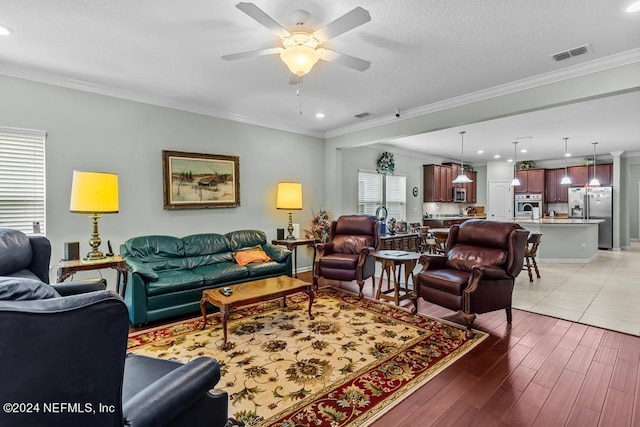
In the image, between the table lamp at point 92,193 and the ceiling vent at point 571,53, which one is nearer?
the ceiling vent at point 571,53

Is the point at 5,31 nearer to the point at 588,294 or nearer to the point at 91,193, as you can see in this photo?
the point at 91,193

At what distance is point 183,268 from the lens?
13.8 feet

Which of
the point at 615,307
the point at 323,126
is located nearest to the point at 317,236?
the point at 323,126

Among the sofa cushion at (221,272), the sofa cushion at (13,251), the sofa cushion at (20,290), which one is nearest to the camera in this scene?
the sofa cushion at (20,290)

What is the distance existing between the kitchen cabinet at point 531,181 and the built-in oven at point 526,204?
160 mm

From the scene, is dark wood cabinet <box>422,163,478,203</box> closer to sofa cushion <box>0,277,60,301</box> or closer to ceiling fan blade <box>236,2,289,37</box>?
ceiling fan blade <box>236,2,289,37</box>

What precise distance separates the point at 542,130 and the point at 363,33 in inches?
204

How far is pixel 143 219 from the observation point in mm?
4375

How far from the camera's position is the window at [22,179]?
3.46 metres

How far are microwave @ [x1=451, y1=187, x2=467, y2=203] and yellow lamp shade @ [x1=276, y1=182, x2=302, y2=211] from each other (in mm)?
5986

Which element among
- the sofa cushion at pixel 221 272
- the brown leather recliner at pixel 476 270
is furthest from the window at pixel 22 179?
the brown leather recliner at pixel 476 270

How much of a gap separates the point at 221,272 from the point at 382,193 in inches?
190

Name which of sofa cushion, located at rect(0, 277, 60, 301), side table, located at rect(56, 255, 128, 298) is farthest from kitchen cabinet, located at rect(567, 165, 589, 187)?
sofa cushion, located at rect(0, 277, 60, 301)

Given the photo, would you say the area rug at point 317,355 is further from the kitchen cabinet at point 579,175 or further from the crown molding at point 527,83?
the kitchen cabinet at point 579,175
